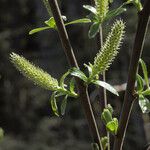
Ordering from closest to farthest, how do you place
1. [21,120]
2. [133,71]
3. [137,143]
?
[133,71], [137,143], [21,120]

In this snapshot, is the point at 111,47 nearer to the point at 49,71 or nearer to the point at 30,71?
the point at 30,71

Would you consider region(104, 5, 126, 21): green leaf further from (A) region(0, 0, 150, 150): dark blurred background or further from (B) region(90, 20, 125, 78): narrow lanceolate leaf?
(A) region(0, 0, 150, 150): dark blurred background

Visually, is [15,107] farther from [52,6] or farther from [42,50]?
[52,6]

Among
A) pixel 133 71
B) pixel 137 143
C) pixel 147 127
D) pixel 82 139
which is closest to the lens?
pixel 133 71

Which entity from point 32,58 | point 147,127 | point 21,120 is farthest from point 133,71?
point 32,58

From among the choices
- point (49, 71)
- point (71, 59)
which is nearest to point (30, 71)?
point (71, 59)

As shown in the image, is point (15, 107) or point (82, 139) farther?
point (15, 107)

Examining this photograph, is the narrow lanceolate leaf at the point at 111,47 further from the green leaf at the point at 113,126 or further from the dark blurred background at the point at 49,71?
the dark blurred background at the point at 49,71

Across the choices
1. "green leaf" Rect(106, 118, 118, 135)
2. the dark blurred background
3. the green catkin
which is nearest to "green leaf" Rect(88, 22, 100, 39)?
the green catkin
